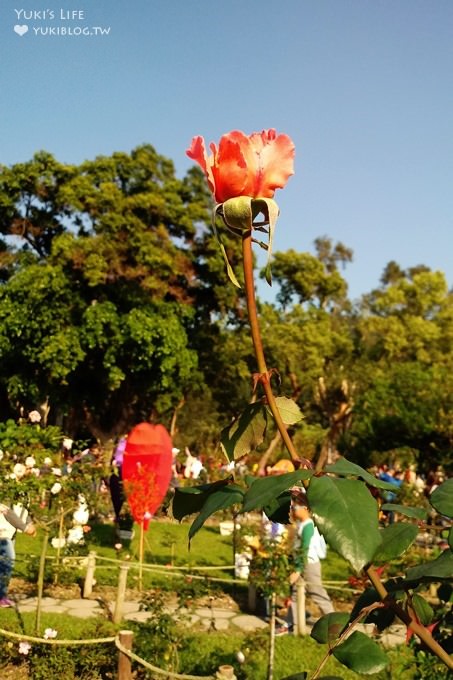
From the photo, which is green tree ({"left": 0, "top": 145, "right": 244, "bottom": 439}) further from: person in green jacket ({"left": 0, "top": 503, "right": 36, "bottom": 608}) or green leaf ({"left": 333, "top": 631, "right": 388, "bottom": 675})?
green leaf ({"left": 333, "top": 631, "right": 388, "bottom": 675})

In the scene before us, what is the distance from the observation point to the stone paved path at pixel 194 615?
250 inches

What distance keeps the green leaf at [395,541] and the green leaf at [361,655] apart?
11cm

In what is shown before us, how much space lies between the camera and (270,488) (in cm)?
A: 71

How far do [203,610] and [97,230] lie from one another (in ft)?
40.0

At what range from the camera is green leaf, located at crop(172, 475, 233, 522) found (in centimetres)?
89

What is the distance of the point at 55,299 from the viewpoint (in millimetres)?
16797

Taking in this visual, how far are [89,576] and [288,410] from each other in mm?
7000

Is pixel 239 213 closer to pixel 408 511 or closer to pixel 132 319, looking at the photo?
pixel 408 511

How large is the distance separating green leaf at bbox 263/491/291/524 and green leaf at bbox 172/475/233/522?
0.08 meters

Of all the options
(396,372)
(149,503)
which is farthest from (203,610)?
(396,372)

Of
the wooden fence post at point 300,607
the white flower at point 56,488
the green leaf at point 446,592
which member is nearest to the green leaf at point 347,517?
the green leaf at point 446,592

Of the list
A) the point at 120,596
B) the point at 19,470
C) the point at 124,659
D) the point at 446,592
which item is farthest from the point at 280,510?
the point at 120,596

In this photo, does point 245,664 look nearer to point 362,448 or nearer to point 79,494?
point 79,494

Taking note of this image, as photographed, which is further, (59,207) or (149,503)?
(59,207)
